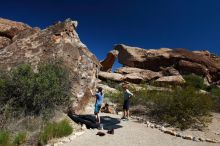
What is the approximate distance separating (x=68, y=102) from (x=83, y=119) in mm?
943

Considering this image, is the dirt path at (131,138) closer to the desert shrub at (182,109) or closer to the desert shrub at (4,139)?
the desert shrub at (4,139)

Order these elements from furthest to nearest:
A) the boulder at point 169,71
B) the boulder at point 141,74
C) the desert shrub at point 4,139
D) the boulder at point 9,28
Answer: the boulder at point 169,71 < the boulder at point 141,74 < the boulder at point 9,28 < the desert shrub at point 4,139

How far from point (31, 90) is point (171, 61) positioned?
106 ft

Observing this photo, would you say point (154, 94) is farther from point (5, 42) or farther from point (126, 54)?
point (126, 54)

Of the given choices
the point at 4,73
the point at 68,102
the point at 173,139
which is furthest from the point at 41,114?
the point at 173,139

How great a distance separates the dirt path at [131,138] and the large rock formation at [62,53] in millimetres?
2281

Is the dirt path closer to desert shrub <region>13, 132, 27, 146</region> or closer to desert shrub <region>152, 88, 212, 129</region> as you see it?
desert shrub <region>13, 132, 27, 146</region>

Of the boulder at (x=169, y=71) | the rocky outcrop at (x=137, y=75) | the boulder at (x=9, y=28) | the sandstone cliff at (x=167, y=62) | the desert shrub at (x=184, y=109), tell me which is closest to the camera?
the desert shrub at (x=184, y=109)

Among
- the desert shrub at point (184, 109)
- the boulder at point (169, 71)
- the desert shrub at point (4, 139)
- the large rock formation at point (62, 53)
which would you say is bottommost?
the desert shrub at point (4, 139)

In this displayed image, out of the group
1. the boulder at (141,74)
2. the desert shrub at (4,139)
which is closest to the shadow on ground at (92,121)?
the desert shrub at (4,139)

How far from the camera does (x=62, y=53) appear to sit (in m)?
13.6

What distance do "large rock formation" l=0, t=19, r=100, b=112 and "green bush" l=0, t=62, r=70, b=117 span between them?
96 cm

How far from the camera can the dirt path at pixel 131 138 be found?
31.4 feet

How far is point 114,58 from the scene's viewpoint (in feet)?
128
